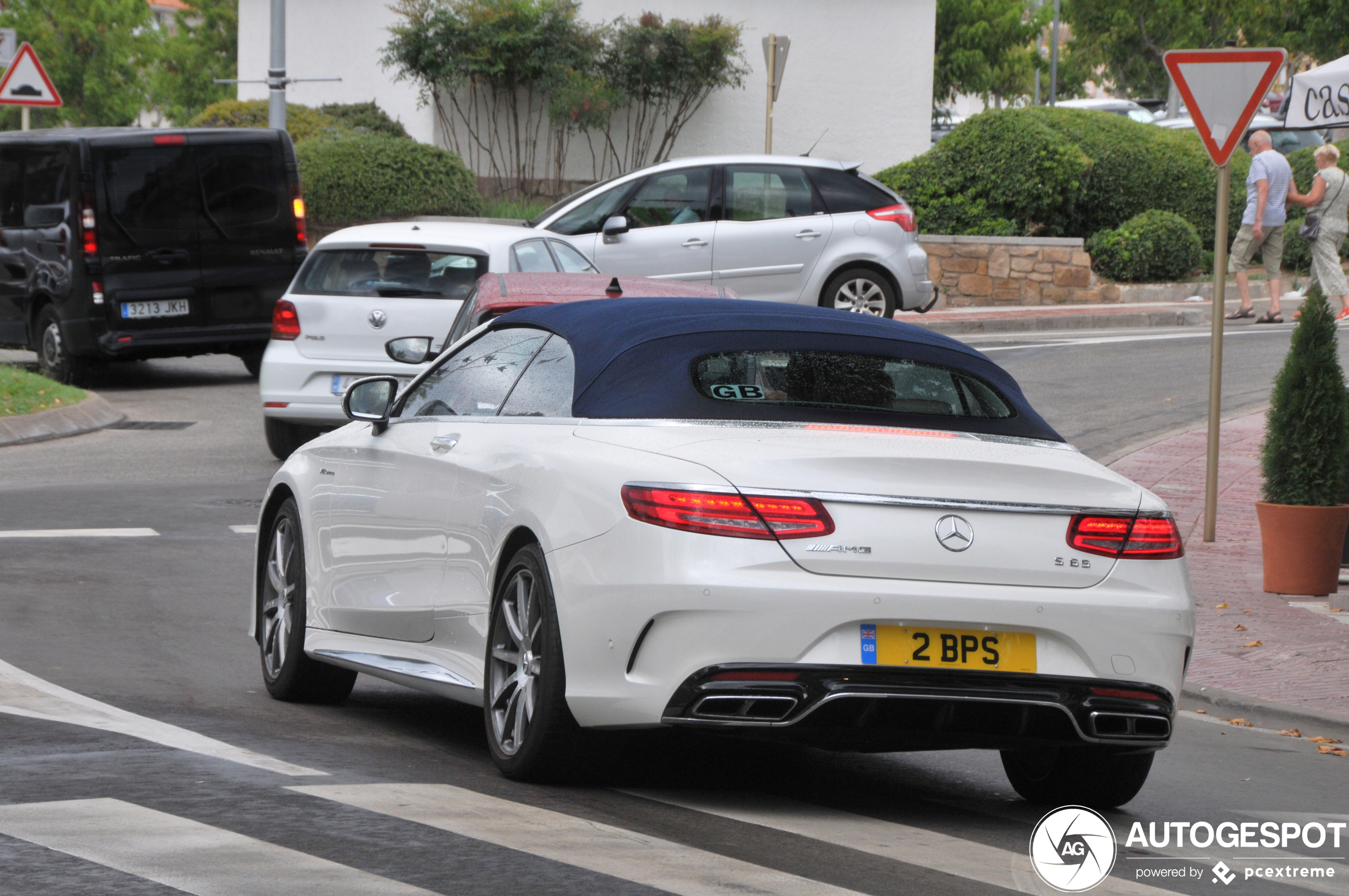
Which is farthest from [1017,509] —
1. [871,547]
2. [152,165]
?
[152,165]

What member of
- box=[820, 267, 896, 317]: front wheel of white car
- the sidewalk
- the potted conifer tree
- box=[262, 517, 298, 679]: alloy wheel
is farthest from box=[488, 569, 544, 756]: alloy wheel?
box=[820, 267, 896, 317]: front wheel of white car

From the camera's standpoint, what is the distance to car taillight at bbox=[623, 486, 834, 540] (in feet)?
16.7

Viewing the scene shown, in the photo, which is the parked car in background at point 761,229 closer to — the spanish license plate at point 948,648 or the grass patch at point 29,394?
the grass patch at point 29,394

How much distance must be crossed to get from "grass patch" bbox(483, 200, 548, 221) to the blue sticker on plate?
Result: 23.6 meters

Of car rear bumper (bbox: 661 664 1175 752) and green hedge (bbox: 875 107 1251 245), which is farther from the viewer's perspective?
green hedge (bbox: 875 107 1251 245)

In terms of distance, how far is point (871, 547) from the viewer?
510 cm

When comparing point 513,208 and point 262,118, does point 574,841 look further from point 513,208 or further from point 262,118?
point 262,118

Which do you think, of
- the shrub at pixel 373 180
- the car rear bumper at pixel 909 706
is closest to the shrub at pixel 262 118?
the shrub at pixel 373 180

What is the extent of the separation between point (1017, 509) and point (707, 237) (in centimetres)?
1448

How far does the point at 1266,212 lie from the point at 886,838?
18.0 meters

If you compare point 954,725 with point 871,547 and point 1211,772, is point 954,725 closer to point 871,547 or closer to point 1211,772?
point 871,547

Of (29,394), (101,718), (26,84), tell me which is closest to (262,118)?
(26,84)

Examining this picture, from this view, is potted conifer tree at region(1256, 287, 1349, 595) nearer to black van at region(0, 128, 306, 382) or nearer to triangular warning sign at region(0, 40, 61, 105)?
black van at region(0, 128, 306, 382)

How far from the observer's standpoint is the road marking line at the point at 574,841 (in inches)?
177
